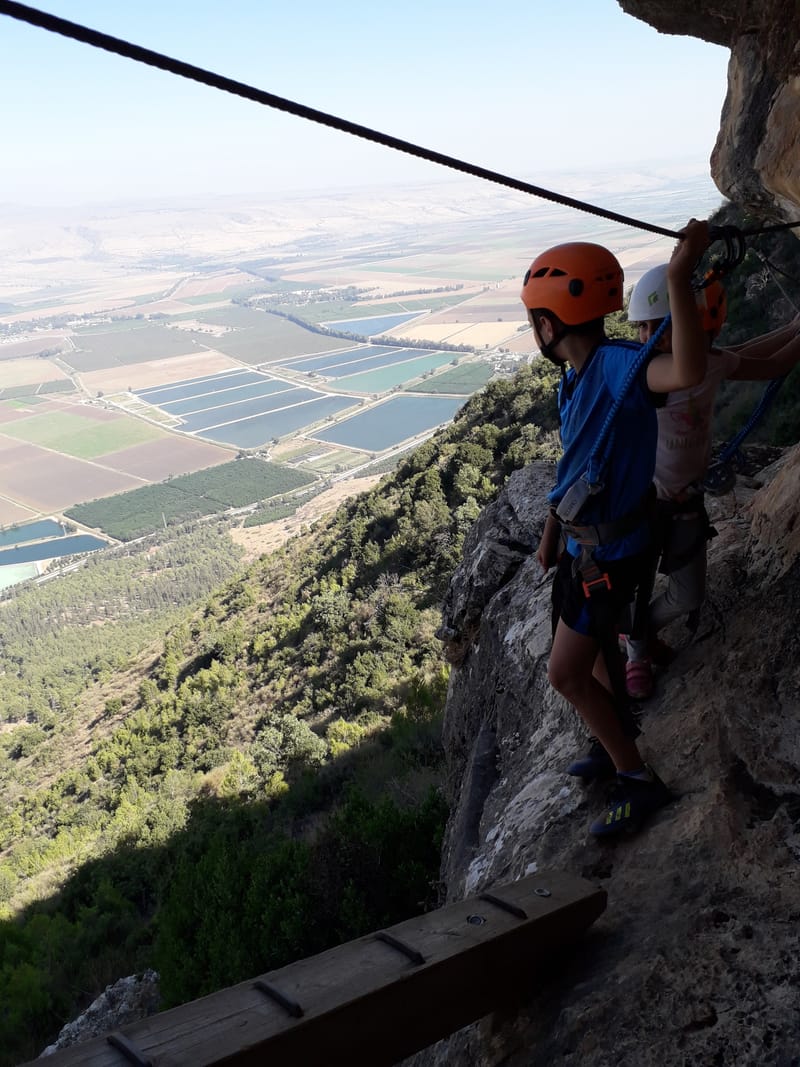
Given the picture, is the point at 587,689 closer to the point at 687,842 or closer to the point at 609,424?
the point at 687,842

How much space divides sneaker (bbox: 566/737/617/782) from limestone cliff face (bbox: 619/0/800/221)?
312 cm

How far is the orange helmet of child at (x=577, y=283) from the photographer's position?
2607 millimetres

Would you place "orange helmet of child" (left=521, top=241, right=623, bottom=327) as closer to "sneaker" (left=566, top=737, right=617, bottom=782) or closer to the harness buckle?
the harness buckle

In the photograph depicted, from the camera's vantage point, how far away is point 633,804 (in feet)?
9.80

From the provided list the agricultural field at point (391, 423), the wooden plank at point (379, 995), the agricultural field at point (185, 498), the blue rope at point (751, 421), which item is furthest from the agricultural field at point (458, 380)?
the wooden plank at point (379, 995)

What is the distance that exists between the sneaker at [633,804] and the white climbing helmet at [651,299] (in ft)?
6.09

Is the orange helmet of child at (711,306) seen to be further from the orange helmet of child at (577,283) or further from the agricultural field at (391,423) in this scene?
the agricultural field at (391,423)

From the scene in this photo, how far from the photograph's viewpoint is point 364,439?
97625 millimetres

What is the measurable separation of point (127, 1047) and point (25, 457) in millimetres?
118419

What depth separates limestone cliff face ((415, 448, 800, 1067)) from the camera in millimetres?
2090

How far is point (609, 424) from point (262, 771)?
13030 millimetres

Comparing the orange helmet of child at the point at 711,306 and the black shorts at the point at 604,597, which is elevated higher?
the orange helmet of child at the point at 711,306

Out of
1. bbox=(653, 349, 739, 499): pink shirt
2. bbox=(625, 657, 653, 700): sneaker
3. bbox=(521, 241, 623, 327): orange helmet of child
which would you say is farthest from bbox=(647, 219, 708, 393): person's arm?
bbox=(625, 657, 653, 700): sneaker

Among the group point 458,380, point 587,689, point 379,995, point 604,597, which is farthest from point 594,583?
point 458,380
